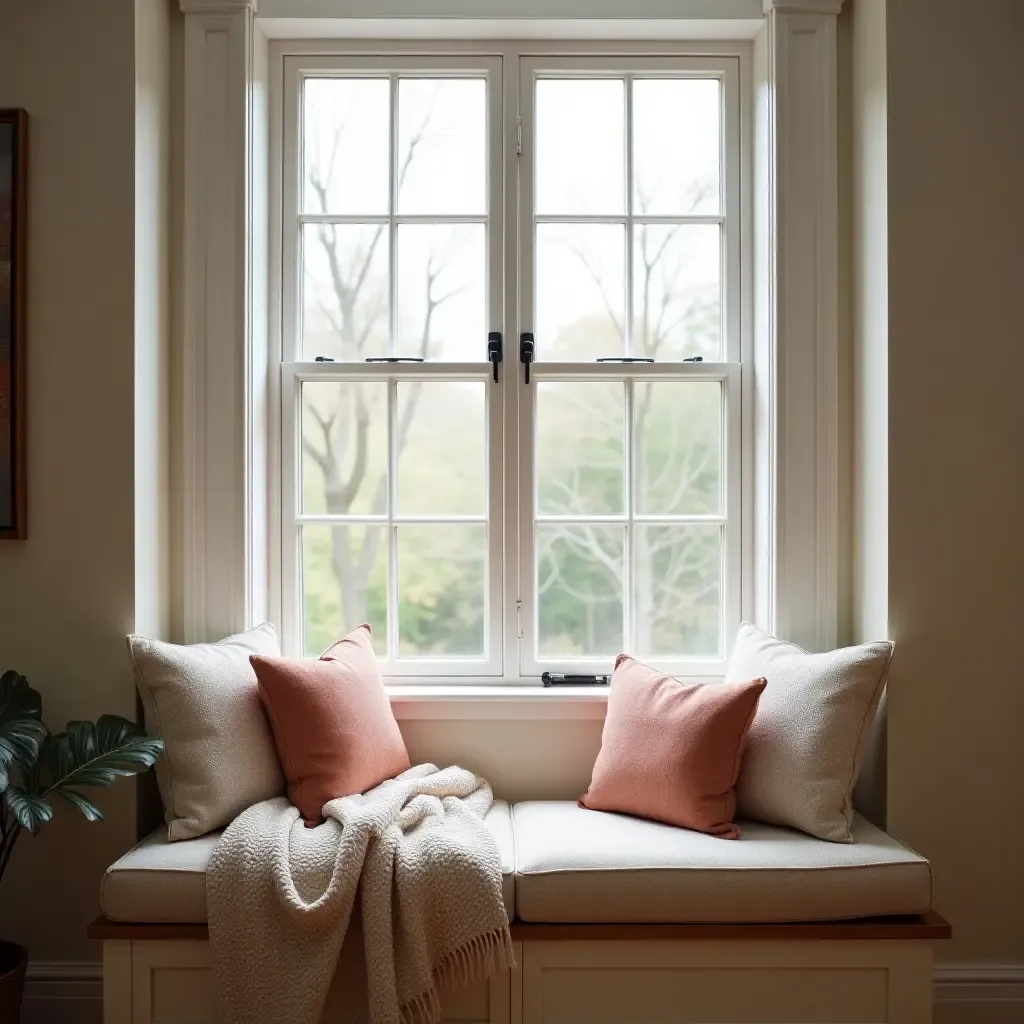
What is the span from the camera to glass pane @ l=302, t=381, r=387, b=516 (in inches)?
109

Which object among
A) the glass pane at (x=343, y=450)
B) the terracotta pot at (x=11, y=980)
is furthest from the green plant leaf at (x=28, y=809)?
→ the glass pane at (x=343, y=450)

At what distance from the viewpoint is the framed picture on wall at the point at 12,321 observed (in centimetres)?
234

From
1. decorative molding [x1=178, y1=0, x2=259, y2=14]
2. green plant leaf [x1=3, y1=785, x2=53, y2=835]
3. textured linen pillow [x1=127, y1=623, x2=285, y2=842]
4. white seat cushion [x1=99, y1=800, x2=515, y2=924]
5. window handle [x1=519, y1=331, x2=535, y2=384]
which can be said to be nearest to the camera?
green plant leaf [x1=3, y1=785, x2=53, y2=835]

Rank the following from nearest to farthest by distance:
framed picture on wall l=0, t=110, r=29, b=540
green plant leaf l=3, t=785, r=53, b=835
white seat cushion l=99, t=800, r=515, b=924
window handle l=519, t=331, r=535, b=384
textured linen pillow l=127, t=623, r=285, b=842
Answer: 1. green plant leaf l=3, t=785, r=53, b=835
2. white seat cushion l=99, t=800, r=515, b=924
3. textured linen pillow l=127, t=623, r=285, b=842
4. framed picture on wall l=0, t=110, r=29, b=540
5. window handle l=519, t=331, r=535, b=384

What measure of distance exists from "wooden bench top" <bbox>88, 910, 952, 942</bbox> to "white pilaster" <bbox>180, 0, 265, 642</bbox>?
80 centimetres

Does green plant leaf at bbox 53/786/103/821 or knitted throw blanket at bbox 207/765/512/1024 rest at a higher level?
green plant leaf at bbox 53/786/103/821

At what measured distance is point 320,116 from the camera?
9.11 feet

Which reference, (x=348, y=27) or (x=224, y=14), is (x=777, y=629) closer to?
(x=348, y=27)

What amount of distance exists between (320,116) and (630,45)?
0.96 meters

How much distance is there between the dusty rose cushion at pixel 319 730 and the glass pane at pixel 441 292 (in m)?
1.02

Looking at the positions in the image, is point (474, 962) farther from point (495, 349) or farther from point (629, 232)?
point (629, 232)

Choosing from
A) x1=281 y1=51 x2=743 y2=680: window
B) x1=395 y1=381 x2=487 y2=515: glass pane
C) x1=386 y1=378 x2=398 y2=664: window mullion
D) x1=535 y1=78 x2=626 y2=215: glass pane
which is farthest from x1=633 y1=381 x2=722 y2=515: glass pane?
x1=386 y1=378 x2=398 y2=664: window mullion

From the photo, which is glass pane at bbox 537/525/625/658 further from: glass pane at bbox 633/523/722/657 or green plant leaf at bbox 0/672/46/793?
green plant leaf at bbox 0/672/46/793

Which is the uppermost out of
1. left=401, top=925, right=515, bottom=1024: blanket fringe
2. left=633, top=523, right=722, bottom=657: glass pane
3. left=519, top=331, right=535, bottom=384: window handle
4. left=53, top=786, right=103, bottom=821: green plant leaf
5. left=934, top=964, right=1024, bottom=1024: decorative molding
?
left=519, top=331, right=535, bottom=384: window handle
